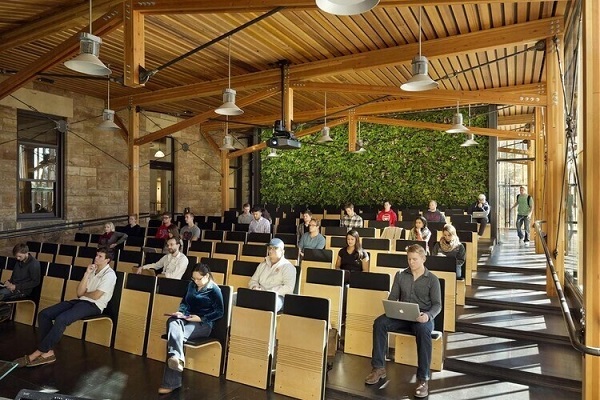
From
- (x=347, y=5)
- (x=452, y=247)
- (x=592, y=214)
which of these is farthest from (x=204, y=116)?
(x=592, y=214)

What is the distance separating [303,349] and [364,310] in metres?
0.97

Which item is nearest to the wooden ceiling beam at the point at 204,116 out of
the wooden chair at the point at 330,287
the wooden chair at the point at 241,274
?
the wooden chair at the point at 241,274

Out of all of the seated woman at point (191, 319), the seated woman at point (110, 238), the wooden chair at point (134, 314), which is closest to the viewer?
the seated woman at point (191, 319)

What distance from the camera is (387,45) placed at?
7.11 metres

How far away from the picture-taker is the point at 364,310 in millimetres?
4246

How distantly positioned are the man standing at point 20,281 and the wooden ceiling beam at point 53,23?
3.04m

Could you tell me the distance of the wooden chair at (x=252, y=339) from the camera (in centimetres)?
367

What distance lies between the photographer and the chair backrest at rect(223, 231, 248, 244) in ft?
25.7

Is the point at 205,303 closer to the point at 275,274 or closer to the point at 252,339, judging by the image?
the point at 252,339

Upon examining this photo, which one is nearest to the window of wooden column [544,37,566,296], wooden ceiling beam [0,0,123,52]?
wooden ceiling beam [0,0,123,52]

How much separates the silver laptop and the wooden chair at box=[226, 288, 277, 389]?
100 cm

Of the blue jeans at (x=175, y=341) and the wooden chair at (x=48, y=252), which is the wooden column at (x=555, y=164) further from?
the wooden chair at (x=48, y=252)

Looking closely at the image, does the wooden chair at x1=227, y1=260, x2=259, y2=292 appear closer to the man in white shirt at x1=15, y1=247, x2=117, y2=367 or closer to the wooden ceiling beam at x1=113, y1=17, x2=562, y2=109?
the man in white shirt at x1=15, y1=247, x2=117, y2=367

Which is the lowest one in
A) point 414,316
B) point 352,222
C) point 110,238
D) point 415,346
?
point 415,346
